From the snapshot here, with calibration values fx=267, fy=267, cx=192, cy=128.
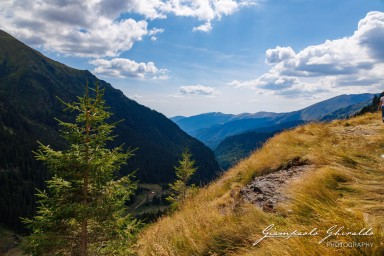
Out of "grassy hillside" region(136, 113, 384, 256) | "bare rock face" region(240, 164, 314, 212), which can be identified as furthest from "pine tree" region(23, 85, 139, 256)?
"bare rock face" region(240, 164, 314, 212)

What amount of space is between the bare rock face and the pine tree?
5422 mm

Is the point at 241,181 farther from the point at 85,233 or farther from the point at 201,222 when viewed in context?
the point at 85,233

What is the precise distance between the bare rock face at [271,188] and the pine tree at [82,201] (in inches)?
213

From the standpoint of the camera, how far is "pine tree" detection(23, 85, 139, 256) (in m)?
10.3

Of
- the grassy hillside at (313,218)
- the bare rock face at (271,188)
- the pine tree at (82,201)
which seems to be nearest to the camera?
the grassy hillside at (313,218)

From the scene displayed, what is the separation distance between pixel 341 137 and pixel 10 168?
20517 centimetres

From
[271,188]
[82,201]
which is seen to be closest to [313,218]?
[271,188]

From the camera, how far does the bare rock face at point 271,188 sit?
659 centimetres

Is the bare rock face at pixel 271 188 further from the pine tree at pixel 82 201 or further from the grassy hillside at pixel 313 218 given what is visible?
the pine tree at pixel 82 201

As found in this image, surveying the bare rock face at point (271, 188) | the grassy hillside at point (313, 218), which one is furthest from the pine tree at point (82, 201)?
the bare rock face at point (271, 188)

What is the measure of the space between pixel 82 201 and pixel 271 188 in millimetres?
7674

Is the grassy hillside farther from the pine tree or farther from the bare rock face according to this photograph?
the pine tree

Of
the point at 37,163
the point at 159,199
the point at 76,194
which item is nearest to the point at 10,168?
the point at 37,163

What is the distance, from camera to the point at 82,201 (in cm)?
1102
